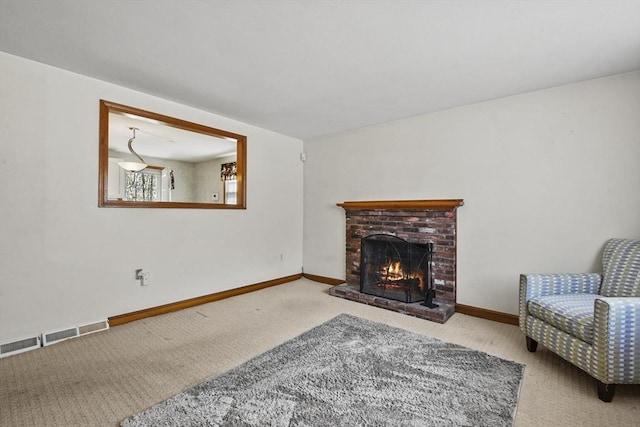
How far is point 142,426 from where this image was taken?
1.47 metres

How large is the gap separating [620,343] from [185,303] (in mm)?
3696

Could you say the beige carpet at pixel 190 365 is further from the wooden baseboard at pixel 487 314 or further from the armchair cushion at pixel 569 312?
the armchair cushion at pixel 569 312

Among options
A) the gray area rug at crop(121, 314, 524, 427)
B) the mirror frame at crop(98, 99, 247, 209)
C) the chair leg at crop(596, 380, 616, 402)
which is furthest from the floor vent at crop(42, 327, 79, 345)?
the chair leg at crop(596, 380, 616, 402)

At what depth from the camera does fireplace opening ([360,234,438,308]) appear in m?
3.43

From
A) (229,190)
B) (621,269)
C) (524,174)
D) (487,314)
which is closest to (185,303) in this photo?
(487,314)

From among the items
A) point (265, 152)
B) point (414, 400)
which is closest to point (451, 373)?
point (414, 400)

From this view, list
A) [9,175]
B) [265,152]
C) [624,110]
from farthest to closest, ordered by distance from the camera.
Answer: [265,152] → [624,110] → [9,175]

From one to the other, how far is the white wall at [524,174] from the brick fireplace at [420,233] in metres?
0.13

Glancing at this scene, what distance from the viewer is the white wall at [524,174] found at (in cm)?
250

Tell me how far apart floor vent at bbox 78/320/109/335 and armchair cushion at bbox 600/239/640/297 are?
4.33 metres

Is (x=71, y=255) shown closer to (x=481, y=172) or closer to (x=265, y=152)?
(x=265, y=152)

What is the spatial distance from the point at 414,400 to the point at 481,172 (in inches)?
96.9

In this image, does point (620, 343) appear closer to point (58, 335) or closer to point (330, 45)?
point (330, 45)

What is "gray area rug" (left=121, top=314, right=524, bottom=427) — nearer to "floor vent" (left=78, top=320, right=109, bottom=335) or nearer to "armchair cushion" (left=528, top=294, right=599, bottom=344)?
"armchair cushion" (left=528, top=294, right=599, bottom=344)
